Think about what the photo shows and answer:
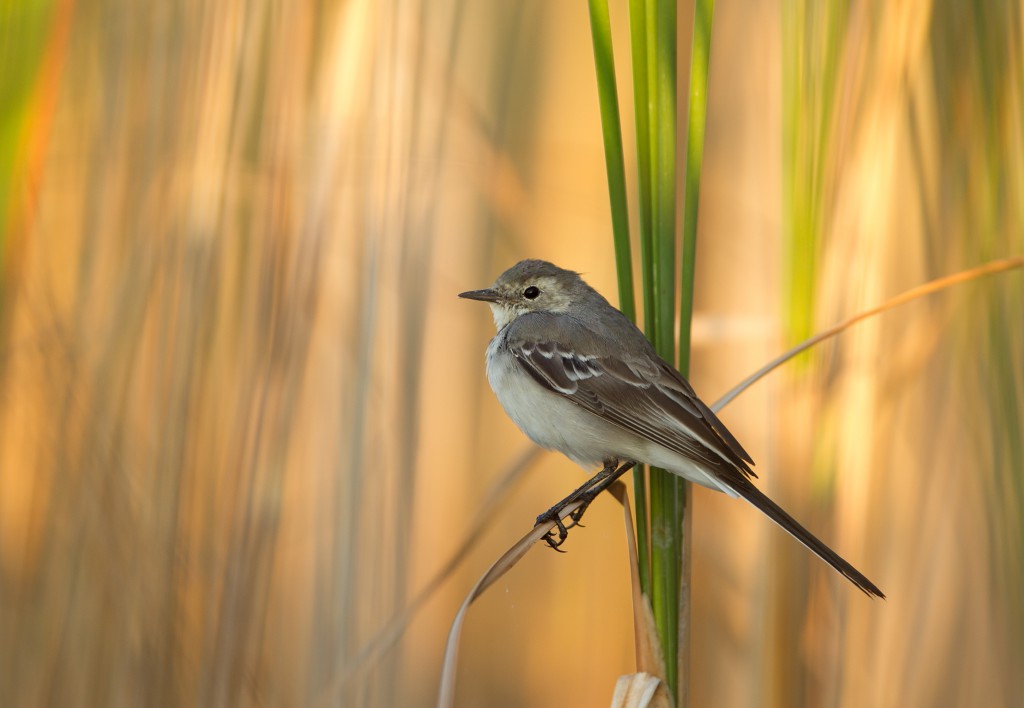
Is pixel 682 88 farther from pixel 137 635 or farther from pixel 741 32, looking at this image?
pixel 137 635

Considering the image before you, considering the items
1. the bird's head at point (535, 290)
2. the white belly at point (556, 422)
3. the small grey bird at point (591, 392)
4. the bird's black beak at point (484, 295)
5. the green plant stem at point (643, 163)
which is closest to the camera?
the green plant stem at point (643, 163)

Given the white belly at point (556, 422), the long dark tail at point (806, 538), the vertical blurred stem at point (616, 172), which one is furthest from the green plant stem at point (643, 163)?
the white belly at point (556, 422)

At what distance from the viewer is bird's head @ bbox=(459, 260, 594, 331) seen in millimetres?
2785

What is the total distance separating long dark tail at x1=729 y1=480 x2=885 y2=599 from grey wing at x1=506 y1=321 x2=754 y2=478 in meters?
0.06

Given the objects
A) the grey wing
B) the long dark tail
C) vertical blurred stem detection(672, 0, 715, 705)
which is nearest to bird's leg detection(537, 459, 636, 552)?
the grey wing

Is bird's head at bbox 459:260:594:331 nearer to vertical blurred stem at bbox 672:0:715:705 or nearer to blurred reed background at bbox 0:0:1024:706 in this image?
blurred reed background at bbox 0:0:1024:706

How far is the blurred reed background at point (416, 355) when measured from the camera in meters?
2.18

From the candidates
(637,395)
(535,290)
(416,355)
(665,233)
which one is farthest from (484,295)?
(665,233)

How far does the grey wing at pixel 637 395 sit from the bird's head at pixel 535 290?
0.50 ft

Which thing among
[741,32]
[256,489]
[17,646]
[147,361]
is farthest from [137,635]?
[741,32]

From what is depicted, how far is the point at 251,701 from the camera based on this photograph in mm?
2396

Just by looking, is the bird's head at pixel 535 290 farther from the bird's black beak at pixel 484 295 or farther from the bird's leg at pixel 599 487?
the bird's leg at pixel 599 487

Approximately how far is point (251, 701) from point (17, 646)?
603mm

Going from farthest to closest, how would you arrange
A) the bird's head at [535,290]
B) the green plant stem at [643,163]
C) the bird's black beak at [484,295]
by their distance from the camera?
the bird's head at [535,290]
the bird's black beak at [484,295]
the green plant stem at [643,163]
